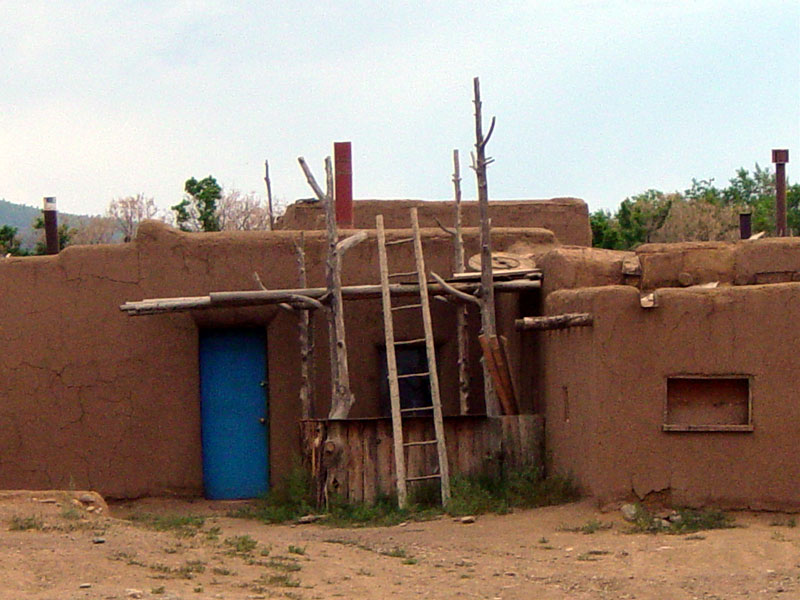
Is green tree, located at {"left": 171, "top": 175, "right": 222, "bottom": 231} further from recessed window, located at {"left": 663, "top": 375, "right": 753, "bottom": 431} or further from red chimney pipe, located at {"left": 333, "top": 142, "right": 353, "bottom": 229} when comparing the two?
recessed window, located at {"left": 663, "top": 375, "right": 753, "bottom": 431}

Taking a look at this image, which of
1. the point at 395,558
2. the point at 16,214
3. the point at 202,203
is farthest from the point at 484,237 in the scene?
the point at 16,214

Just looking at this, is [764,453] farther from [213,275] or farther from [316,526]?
[213,275]

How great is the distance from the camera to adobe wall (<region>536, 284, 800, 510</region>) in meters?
11.2

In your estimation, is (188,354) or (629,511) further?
(188,354)

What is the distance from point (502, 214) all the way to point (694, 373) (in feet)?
19.9

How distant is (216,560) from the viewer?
9.61 metres

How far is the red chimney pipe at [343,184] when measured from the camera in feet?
53.8

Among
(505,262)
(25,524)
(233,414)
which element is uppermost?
(505,262)

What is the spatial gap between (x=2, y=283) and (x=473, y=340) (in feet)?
16.7

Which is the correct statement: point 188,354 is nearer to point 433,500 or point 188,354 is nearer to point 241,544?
point 433,500

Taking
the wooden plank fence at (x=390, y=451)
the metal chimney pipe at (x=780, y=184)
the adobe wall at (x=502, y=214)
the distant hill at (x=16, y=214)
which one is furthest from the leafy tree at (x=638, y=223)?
the distant hill at (x=16, y=214)

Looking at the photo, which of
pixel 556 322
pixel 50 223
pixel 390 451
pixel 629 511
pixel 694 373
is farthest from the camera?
pixel 50 223

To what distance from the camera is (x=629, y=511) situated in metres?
11.3

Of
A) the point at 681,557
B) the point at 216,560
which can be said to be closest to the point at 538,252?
the point at 681,557
